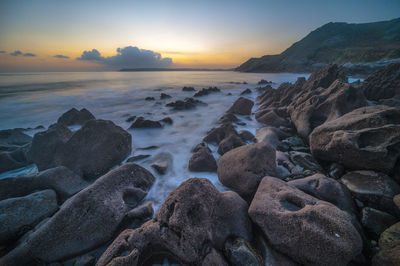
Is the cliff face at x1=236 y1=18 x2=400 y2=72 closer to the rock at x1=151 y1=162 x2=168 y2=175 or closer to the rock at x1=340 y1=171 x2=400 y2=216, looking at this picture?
the rock at x1=340 y1=171 x2=400 y2=216

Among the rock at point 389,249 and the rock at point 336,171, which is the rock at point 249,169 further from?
the rock at point 389,249

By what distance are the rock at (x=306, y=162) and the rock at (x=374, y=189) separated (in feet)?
1.71

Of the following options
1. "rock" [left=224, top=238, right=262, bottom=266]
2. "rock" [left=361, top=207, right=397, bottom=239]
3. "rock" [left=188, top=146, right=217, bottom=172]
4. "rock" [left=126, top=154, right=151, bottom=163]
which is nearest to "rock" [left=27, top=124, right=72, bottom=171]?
"rock" [left=126, top=154, right=151, bottom=163]

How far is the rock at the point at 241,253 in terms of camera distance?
1.68 metres

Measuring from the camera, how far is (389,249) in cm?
163

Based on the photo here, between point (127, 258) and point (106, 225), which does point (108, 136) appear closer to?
point (106, 225)

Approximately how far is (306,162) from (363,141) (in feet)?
3.23

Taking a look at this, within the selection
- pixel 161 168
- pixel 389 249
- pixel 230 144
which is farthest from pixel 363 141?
pixel 161 168

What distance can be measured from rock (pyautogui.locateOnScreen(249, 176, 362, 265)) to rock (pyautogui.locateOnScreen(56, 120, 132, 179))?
3.55 metres

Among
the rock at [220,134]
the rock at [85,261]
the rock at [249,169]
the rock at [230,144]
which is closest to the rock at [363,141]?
the rock at [249,169]

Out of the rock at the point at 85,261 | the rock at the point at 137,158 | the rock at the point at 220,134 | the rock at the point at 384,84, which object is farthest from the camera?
the rock at the point at 384,84

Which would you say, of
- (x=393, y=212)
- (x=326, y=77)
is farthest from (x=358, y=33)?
(x=393, y=212)

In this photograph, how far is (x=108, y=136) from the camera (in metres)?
4.05

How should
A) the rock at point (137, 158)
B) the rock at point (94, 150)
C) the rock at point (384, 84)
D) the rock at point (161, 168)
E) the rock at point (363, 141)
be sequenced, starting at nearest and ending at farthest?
1. the rock at point (363, 141)
2. the rock at point (94, 150)
3. the rock at point (161, 168)
4. the rock at point (137, 158)
5. the rock at point (384, 84)
